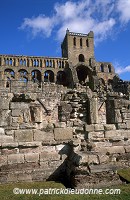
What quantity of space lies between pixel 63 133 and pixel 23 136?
1.32m

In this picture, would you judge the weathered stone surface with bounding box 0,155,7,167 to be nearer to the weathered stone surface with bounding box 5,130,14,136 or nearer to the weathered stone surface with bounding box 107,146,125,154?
the weathered stone surface with bounding box 5,130,14,136

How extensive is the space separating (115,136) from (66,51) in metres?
52.7

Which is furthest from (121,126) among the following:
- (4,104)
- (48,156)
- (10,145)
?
(4,104)

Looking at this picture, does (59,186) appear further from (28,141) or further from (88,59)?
(88,59)

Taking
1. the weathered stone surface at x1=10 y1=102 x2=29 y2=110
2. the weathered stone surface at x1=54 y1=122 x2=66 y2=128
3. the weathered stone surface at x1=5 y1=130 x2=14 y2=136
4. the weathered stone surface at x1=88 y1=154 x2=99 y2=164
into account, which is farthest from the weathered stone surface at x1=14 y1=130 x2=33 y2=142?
the weathered stone surface at x1=88 y1=154 x2=99 y2=164

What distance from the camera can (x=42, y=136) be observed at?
801 cm

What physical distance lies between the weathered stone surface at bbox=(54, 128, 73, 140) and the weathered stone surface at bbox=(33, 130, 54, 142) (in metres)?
0.19

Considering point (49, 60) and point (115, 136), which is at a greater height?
point (49, 60)

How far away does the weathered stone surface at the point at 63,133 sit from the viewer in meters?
8.17

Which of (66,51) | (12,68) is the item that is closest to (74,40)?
(66,51)

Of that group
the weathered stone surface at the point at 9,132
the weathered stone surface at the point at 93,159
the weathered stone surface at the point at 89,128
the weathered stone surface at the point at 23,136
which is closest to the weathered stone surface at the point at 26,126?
the weathered stone surface at the point at 23,136

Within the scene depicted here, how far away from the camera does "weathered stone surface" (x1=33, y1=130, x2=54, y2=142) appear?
795 centimetres

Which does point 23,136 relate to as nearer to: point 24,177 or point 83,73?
point 24,177

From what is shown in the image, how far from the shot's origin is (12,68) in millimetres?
52844
